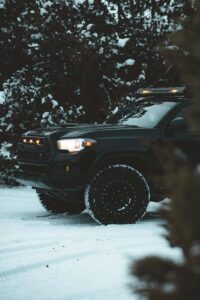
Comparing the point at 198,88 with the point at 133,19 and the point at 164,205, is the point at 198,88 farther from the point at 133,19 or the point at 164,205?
the point at 133,19

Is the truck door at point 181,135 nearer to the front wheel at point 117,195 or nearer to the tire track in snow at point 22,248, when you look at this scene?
the front wheel at point 117,195

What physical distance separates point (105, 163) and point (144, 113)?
99cm

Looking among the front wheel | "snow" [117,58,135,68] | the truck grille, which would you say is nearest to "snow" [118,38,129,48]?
"snow" [117,58,135,68]

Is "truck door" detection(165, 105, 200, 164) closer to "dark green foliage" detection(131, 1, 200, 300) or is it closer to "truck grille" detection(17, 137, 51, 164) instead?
"truck grille" detection(17, 137, 51, 164)

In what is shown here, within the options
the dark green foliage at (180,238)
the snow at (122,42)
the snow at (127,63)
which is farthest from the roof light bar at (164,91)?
the dark green foliage at (180,238)

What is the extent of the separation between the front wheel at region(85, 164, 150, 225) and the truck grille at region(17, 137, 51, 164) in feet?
2.19

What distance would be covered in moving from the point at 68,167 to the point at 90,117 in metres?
4.67

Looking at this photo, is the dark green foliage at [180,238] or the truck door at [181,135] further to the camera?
the truck door at [181,135]

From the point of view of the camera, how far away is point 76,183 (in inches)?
239

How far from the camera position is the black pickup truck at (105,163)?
6.05 m

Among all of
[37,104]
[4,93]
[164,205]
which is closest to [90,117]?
[37,104]

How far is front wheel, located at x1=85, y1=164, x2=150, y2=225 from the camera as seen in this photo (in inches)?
237

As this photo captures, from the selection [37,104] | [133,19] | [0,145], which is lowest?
[0,145]

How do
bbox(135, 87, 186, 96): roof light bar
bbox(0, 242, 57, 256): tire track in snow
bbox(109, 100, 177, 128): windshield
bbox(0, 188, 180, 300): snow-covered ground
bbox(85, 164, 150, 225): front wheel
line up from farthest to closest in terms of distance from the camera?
1. bbox(135, 87, 186, 96): roof light bar
2. bbox(109, 100, 177, 128): windshield
3. bbox(85, 164, 150, 225): front wheel
4. bbox(0, 242, 57, 256): tire track in snow
5. bbox(0, 188, 180, 300): snow-covered ground
